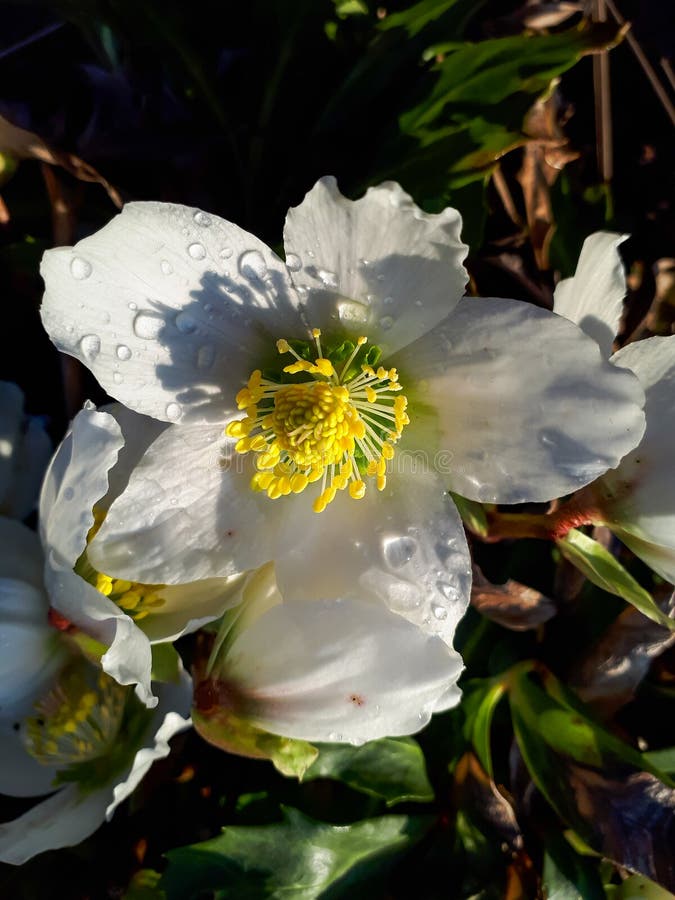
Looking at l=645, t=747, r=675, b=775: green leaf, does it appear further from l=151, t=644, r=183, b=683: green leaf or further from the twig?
the twig

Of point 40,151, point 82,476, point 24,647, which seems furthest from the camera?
point 40,151

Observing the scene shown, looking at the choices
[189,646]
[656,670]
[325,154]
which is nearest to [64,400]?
[189,646]

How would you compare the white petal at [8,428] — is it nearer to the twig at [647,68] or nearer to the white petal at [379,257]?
the white petal at [379,257]

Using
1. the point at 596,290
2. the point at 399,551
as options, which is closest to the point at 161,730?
the point at 399,551

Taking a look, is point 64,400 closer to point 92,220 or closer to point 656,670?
point 92,220

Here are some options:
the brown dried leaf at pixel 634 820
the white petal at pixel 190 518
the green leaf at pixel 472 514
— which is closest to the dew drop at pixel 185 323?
the white petal at pixel 190 518

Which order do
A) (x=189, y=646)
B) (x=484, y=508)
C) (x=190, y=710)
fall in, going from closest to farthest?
(x=190, y=710)
(x=484, y=508)
(x=189, y=646)

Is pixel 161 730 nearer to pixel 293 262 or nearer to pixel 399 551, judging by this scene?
pixel 399 551
